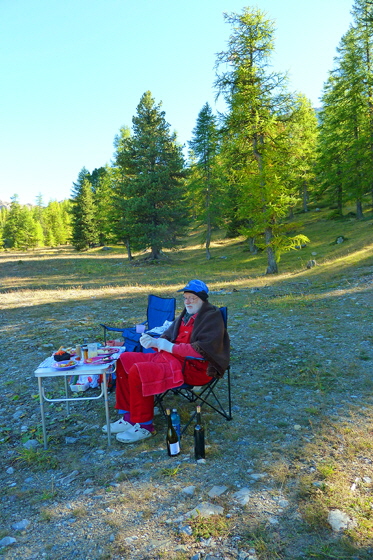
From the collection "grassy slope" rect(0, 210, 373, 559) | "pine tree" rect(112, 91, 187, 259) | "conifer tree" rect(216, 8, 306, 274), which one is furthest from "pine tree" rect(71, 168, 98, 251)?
"conifer tree" rect(216, 8, 306, 274)

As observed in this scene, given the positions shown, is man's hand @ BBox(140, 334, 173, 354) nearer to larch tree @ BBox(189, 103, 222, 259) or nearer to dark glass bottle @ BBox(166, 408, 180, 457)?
dark glass bottle @ BBox(166, 408, 180, 457)

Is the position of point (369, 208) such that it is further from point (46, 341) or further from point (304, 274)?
point (46, 341)

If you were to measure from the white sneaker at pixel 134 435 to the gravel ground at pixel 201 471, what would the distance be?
11 cm

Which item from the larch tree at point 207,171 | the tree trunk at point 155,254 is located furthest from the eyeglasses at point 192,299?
the larch tree at point 207,171

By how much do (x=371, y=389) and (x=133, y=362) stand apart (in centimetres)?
341

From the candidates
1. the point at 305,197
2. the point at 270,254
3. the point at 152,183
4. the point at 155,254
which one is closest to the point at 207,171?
the point at 152,183

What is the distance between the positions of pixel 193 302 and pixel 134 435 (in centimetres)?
176

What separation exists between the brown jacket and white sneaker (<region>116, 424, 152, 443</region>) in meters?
1.05

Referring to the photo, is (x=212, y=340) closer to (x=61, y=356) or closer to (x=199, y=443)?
(x=199, y=443)

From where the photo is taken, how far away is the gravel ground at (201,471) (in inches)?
106

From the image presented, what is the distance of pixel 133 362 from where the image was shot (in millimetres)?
4461

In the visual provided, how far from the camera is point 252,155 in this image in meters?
19.5

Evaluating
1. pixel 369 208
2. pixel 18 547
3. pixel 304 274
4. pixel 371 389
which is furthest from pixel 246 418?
pixel 369 208

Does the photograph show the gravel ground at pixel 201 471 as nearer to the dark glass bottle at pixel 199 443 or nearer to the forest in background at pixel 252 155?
the dark glass bottle at pixel 199 443
